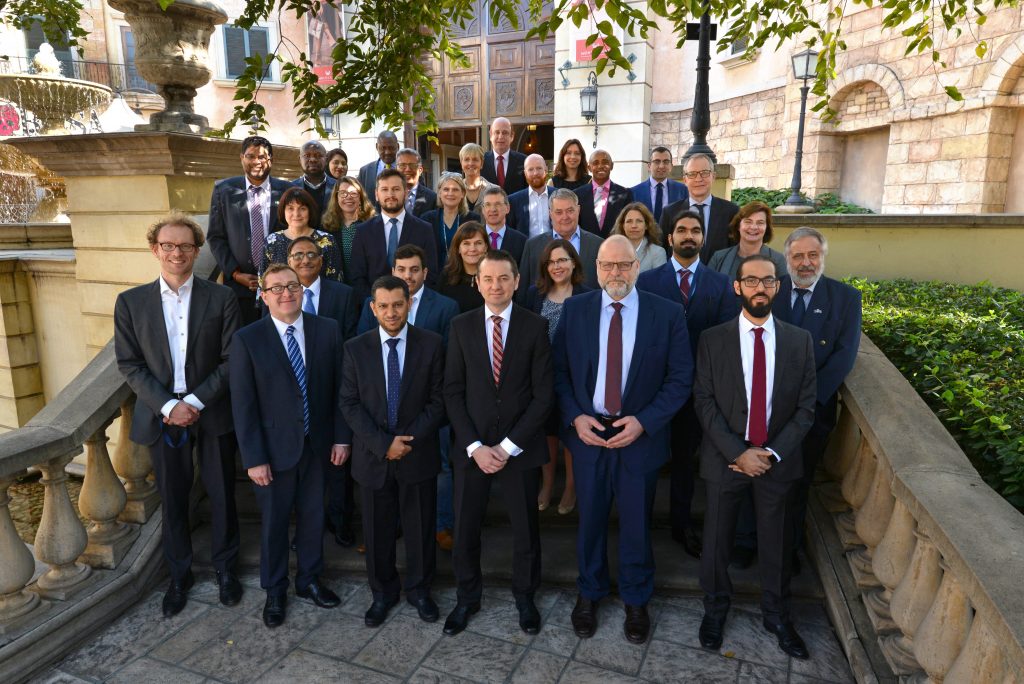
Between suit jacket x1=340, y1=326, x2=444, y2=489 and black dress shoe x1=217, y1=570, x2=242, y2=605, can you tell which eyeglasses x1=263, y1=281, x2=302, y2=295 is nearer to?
suit jacket x1=340, y1=326, x2=444, y2=489

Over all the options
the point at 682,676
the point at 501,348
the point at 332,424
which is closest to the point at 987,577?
the point at 682,676

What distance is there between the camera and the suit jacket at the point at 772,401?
3260 millimetres

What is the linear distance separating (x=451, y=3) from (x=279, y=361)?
345cm

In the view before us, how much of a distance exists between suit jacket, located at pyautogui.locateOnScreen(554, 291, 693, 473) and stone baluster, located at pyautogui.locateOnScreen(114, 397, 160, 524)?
270 centimetres

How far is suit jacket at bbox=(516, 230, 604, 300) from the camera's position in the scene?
446 cm

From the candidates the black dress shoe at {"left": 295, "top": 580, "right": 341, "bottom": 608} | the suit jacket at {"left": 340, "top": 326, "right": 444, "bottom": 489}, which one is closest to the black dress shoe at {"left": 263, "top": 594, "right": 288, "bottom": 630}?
the black dress shoe at {"left": 295, "top": 580, "right": 341, "bottom": 608}

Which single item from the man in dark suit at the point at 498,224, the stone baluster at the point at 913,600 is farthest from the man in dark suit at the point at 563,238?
the stone baluster at the point at 913,600

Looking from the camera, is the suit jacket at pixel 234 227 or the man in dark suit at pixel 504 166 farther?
the man in dark suit at pixel 504 166

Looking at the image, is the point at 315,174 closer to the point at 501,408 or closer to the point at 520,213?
the point at 520,213

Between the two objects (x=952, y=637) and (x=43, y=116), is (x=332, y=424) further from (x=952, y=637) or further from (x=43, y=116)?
(x=43, y=116)

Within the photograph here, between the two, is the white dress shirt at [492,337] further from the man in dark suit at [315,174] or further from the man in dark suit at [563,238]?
the man in dark suit at [315,174]

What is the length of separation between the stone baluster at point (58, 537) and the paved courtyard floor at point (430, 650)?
1.15 feet

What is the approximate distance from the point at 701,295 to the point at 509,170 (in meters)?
3.17

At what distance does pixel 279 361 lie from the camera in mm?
3592
